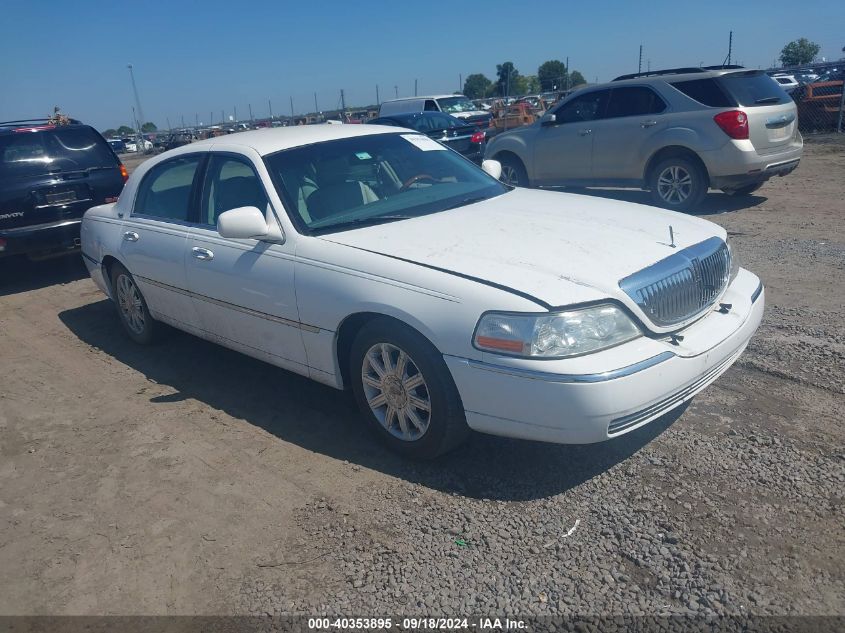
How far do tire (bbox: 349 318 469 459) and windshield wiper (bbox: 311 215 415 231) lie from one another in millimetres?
721

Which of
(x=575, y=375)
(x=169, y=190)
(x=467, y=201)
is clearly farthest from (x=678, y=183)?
(x=575, y=375)

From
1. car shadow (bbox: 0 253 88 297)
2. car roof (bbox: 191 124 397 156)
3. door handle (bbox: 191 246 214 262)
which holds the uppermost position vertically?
car roof (bbox: 191 124 397 156)

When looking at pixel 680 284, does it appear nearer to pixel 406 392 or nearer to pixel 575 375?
pixel 575 375

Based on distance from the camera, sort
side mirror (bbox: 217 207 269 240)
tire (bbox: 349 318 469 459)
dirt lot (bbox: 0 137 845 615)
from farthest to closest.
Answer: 1. side mirror (bbox: 217 207 269 240)
2. tire (bbox: 349 318 469 459)
3. dirt lot (bbox: 0 137 845 615)

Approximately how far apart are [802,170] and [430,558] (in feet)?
38.8

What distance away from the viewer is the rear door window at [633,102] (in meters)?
9.46

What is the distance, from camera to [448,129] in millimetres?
15664

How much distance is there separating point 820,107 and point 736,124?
10.8 meters

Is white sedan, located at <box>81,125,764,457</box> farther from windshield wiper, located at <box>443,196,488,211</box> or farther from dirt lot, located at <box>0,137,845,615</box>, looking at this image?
dirt lot, located at <box>0,137,845,615</box>

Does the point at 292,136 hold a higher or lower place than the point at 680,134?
higher

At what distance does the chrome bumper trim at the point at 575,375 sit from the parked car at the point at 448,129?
1303 centimetres

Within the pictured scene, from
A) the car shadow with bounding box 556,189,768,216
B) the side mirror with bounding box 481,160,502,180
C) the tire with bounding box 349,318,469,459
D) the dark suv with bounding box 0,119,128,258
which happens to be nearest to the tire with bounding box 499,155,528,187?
the car shadow with bounding box 556,189,768,216

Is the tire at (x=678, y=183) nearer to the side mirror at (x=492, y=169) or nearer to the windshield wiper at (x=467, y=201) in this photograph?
the side mirror at (x=492, y=169)

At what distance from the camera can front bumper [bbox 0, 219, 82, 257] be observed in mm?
7805
